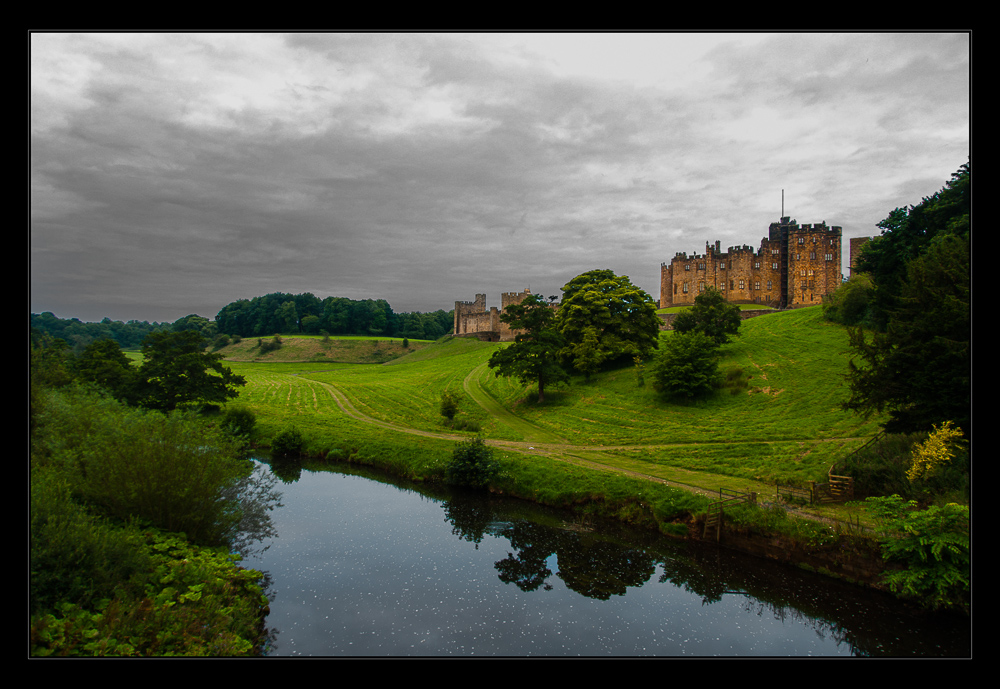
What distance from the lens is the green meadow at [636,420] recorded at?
22.6 metres

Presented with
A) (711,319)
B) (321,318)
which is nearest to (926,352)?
(711,319)

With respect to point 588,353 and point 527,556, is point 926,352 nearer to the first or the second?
point 527,556

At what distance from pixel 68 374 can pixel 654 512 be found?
77.5ft

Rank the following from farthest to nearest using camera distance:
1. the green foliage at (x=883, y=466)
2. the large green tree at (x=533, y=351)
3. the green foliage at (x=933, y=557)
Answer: the large green tree at (x=533, y=351)
the green foliage at (x=883, y=466)
the green foliage at (x=933, y=557)

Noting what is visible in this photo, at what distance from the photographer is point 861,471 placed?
1800cm

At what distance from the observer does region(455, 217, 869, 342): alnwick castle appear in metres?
61.2

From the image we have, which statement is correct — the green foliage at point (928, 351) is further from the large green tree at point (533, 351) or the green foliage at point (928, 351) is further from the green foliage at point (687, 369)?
the large green tree at point (533, 351)

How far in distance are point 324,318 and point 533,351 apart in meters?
91.0

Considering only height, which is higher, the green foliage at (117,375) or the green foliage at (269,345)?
the green foliage at (269,345)

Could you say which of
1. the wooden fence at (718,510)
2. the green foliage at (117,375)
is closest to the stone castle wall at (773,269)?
the wooden fence at (718,510)

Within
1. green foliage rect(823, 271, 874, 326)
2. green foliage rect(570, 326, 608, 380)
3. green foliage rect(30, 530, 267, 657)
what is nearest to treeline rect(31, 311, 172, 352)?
green foliage rect(30, 530, 267, 657)

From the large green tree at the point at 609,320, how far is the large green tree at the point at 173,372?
86.2 ft

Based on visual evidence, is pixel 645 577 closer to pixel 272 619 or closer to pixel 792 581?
pixel 792 581

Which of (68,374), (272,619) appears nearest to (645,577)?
(272,619)
